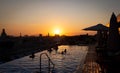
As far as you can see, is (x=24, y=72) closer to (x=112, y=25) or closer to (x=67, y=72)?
(x=67, y=72)

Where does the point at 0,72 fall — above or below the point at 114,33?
below

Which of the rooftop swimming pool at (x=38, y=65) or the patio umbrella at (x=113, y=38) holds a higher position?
the patio umbrella at (x=113, y=38)

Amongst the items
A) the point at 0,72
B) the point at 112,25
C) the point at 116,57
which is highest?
the point at 112,25

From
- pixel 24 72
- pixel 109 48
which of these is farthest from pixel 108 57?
pixel 24 72

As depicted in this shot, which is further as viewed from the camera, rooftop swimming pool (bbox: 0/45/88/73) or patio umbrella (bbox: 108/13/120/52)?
rooftop swimming pool (bbox: 0/45/88/73)

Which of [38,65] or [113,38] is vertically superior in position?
[113,38]

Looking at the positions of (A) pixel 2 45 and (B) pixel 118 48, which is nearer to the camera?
(B) pixel 118 48

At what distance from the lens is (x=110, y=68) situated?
10.4 m

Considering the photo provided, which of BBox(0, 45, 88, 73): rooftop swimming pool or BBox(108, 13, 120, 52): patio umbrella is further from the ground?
BBox(108, 13, 120, 52): patio umbrella

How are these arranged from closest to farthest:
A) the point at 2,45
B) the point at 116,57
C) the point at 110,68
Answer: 1. the point at 110,68
2. the point at 116,57
3. the point at 2,45

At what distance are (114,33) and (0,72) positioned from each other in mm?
7250

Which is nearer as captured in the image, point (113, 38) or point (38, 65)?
point (113, 38)

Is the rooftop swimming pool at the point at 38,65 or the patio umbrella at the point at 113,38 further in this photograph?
the rooftop swimming pool at the point at 38,65

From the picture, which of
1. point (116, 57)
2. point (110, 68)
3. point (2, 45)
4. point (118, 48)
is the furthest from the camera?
point (2, 45)
